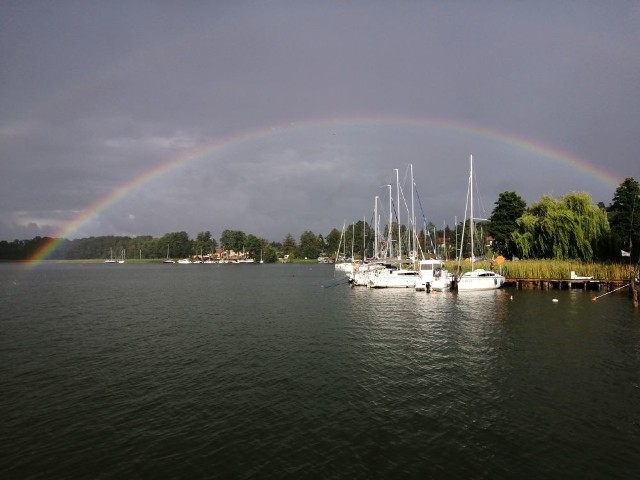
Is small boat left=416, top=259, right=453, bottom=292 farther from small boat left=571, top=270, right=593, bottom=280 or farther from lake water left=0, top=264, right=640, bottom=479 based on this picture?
lake water left=0, top=264, right=640, bottom=479

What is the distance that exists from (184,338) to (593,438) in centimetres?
2758

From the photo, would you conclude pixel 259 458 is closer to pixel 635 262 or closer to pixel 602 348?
pixel 602 348

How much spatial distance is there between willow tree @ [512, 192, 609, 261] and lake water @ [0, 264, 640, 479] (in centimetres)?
3878

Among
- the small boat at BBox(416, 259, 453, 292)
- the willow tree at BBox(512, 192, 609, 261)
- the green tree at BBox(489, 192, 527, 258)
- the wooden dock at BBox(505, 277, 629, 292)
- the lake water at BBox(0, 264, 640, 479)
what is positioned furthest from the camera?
the green tree at BBox(489, 192, 527, 258)

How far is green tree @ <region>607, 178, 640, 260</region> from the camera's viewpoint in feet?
239

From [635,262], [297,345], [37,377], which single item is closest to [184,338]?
[297,345]

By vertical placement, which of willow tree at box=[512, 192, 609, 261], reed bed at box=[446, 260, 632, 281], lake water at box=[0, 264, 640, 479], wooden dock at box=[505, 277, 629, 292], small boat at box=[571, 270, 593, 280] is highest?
willow tree at box=[512, 192, 609, 261]

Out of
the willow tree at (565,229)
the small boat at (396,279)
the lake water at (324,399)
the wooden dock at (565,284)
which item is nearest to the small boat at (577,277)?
the wooden dock at (565,284)

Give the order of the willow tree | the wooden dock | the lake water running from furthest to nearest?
the willow tree < the wooden dock < the lake water

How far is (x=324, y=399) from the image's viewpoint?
65.3 feet

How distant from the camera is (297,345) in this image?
31.4 m

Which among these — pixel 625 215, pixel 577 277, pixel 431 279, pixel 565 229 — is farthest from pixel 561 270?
pixel 625 215

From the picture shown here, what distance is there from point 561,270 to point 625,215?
25.3 meters

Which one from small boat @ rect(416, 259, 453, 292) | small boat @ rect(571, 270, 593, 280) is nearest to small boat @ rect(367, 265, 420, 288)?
small boat @ rect(416, 259, 453, 292)
